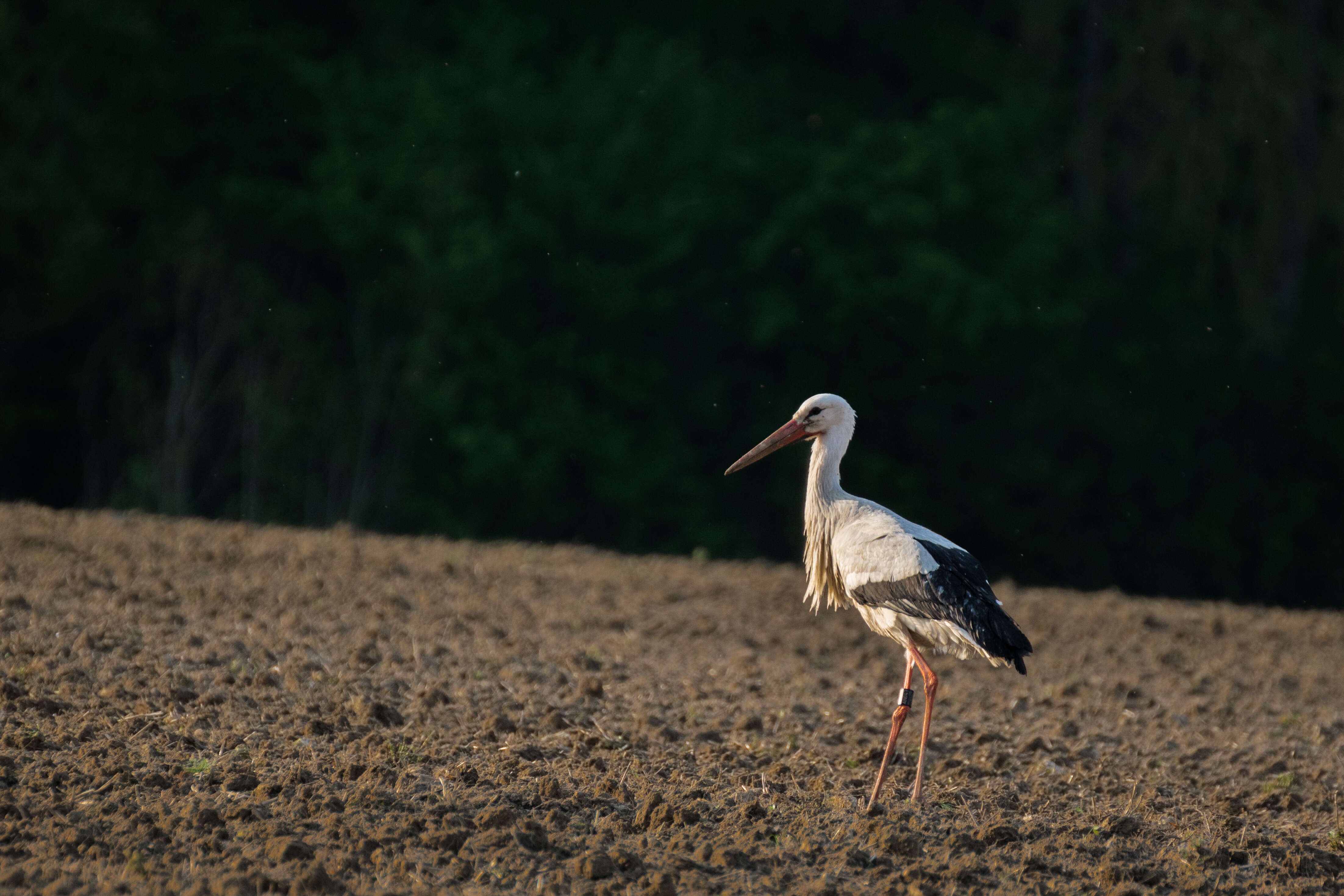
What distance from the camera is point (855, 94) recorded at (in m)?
23.2

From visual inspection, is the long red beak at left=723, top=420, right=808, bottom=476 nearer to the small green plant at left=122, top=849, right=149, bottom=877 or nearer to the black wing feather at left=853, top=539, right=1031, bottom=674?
the black wing feather at left=853, top=539, right=1031, bottom=674

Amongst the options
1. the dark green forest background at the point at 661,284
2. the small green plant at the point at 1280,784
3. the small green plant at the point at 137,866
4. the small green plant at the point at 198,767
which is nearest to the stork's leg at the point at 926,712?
the small green plant at the point at 1280,784

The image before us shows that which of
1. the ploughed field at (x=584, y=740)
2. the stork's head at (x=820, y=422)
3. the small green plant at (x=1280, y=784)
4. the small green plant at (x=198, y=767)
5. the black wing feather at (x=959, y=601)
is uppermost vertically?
the stork's head at (x=820, y=422)

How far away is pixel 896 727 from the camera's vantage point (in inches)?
238

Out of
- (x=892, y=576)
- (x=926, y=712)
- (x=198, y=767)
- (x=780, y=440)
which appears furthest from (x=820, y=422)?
(x=198, y=767)

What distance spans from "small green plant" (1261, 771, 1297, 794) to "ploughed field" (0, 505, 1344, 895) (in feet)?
0.08

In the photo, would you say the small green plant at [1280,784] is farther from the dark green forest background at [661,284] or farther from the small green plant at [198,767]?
the dark green forest background at [661,284]

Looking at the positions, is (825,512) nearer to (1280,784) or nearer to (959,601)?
(959,601)

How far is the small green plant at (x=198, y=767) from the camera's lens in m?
5.33

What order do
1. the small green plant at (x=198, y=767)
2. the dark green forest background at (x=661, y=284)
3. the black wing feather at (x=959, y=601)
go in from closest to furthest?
1. the small green plant at (x=198, y=767)
2. the black wing feather at (x=959, y=601)
3. the dark green forest background at (x=661, y=284)

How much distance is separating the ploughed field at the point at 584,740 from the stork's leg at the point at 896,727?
0.13 meters

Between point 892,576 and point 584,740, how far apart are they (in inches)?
61.8

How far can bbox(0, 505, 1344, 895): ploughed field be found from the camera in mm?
4719

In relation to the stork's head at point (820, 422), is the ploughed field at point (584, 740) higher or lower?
lower
